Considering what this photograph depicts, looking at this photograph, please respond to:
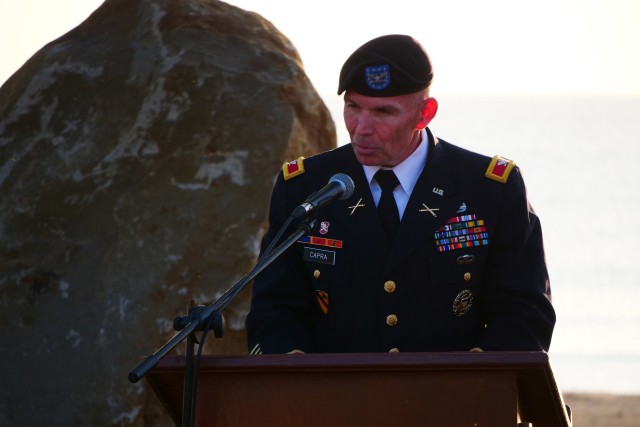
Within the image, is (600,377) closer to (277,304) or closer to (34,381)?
(34,381)

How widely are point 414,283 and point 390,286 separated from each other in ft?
0.23

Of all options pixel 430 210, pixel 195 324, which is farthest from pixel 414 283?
pixel 195 324

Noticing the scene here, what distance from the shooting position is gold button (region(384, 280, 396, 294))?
4098mm

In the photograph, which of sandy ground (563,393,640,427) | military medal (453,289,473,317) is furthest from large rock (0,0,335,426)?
sandy ground (563,393,640,427)

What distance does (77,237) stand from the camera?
→ 5629 millimetres

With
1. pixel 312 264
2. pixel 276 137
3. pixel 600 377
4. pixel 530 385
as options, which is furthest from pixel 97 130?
pixel 600 377

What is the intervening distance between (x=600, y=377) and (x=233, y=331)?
627cm

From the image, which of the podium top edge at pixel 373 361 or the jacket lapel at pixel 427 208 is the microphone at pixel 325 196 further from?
the jacket lapel at pixel 427 208

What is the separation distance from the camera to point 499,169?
4281 mm

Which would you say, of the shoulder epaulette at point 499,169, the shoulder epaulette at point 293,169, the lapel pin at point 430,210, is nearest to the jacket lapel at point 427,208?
the lapel pin at point 430,210

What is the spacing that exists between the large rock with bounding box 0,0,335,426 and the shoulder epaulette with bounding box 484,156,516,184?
57.4 inches

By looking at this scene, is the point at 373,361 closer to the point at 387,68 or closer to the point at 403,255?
the point at 403,255

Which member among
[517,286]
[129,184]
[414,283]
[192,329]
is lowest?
[517,286]

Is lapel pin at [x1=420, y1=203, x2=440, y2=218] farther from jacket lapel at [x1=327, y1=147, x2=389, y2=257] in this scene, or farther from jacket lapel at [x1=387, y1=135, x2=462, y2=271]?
jacket lapel at [x1=327, y1=147, x2=389, y2=257]
